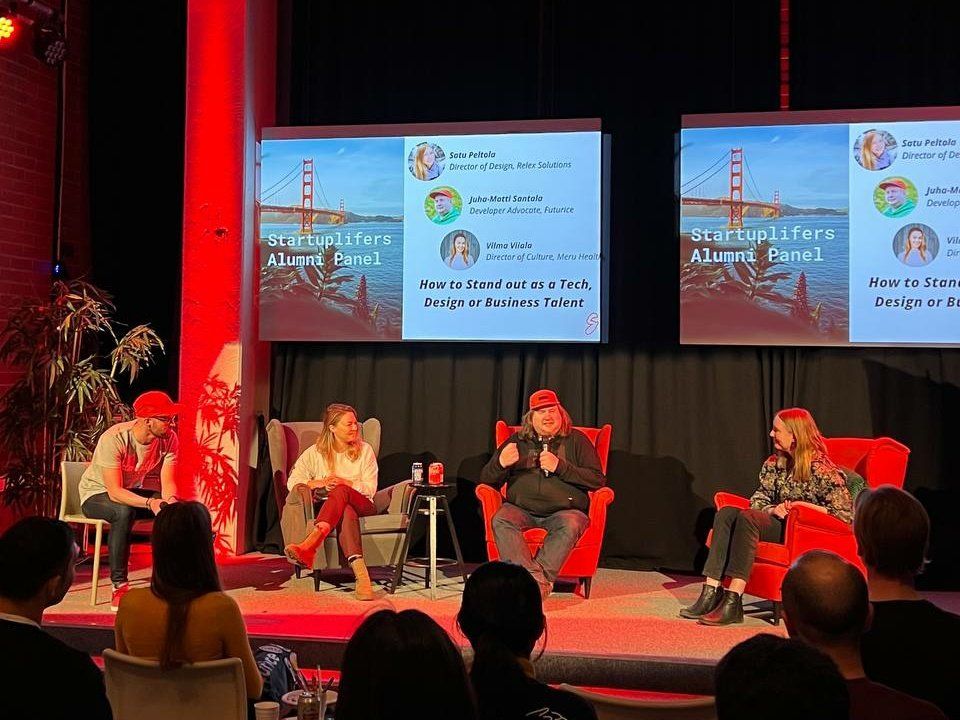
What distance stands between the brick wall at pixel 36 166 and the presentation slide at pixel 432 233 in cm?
155

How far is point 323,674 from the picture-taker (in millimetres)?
4332

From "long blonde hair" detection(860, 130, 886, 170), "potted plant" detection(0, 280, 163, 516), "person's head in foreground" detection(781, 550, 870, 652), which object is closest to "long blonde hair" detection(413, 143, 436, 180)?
"potted plant" detection(0, 280, 163, 516)

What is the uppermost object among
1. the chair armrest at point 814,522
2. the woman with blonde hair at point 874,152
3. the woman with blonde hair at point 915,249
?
the woman with blonde hair at point 874,152

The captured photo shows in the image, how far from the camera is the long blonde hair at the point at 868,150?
18.6 ft

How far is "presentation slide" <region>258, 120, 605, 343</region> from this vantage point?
5980 mm

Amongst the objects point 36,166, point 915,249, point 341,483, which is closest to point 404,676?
point 341,483

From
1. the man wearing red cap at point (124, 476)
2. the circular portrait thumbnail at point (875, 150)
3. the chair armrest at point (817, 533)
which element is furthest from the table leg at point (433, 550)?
the circular portrait thumbnail at point (875, 150)

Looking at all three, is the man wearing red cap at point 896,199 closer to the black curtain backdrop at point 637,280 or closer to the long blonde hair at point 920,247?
the long blonde hair at point 920,247

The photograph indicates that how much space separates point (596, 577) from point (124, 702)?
3736 mm

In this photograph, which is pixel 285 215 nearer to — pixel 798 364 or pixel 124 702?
pixel 798 364

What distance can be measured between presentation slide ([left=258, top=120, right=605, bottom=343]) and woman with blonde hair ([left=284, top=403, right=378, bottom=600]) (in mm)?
919

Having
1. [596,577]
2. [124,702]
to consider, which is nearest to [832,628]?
[124,702]

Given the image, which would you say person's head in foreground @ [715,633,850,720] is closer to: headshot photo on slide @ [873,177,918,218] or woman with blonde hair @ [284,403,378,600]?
woman with blonde hair @ [284,403,378,600]

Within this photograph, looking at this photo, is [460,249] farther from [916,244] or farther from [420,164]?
[916,244]
